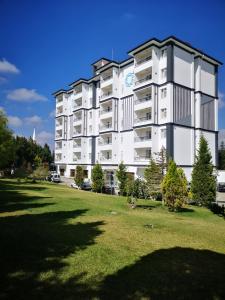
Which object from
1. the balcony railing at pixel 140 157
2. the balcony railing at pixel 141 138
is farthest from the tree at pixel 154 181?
the balcony railing at pixel 141 138

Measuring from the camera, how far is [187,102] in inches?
1642

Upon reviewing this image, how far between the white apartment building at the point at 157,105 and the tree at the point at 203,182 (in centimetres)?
1046

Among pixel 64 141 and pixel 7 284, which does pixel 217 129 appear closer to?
pixel 64 141

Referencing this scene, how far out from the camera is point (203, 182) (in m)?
26.7

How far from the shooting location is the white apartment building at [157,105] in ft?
130

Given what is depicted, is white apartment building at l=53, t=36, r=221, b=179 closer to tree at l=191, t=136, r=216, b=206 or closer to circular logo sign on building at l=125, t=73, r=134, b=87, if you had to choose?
circular logo sign on building at l=125, t=73, r=134, b=87

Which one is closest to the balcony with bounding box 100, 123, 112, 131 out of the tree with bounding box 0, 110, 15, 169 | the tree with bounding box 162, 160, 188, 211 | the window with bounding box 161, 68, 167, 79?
the window with bounding box 161, 68, 167, 79

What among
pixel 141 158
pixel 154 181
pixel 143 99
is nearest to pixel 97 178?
pixel 141 158

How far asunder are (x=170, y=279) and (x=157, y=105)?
35.9m

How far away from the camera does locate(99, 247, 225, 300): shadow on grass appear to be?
6.25 meters

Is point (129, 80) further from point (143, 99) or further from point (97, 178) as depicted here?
point (97, 178)

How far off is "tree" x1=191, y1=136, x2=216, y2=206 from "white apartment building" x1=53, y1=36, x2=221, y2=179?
1046cm

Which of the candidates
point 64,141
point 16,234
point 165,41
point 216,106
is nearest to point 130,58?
point 165,41

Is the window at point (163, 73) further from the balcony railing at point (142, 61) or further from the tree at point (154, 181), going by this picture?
the tree at point (154, 181)
